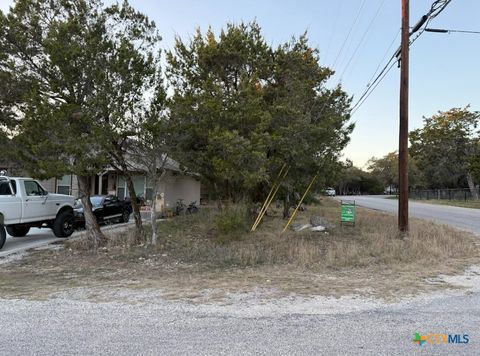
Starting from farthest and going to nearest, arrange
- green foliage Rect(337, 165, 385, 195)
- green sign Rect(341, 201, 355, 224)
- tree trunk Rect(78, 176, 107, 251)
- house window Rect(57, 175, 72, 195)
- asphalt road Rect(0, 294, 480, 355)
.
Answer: green foliage Rect(337, 165, 385, 195) → house window Rect(57, 175, 72, 195) → green sign Rect(341, 201, 355, 224) → tree trunk Rect(78, 176, 107, 251) → asphalt road Rect(0, 294, 480, 355)

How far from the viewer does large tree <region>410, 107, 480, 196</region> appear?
52625 mm

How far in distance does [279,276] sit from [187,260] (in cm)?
248

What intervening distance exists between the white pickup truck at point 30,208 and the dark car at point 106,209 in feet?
4.92

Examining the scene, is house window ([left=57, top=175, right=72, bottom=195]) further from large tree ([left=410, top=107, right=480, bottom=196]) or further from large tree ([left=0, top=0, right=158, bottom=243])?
large tree ([left=410, top=107, right=480, bottom=196])

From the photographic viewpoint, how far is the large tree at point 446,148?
52.6 meters

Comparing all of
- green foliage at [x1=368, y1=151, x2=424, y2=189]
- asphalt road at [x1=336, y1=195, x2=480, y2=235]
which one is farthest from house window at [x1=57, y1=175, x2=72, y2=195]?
green foliage at [x1=368, y1=151, x2=424, y2=189]

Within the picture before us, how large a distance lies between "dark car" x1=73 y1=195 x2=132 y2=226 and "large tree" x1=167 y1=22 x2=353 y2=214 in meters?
4.68

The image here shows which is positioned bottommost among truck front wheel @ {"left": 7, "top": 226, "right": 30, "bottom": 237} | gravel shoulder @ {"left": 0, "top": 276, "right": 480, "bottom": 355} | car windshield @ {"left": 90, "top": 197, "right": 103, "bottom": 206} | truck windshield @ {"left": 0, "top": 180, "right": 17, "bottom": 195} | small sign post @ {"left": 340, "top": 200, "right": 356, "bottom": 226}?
gravel shoulder @ {"left": 0, "top": 276, "right": 480, "bottom": 355}

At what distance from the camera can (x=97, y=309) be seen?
216 inches

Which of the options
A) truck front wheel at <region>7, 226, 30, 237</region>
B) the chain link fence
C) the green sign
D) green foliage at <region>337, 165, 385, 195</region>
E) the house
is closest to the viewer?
truck front wheel at <region>7, 226, 30, 237</region>

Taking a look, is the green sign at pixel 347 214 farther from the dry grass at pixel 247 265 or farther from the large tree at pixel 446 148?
the large tree at pixel 446 148

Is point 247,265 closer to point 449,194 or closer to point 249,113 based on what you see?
point 249,113

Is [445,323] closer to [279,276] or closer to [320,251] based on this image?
[279,276]

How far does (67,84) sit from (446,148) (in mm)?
56820
